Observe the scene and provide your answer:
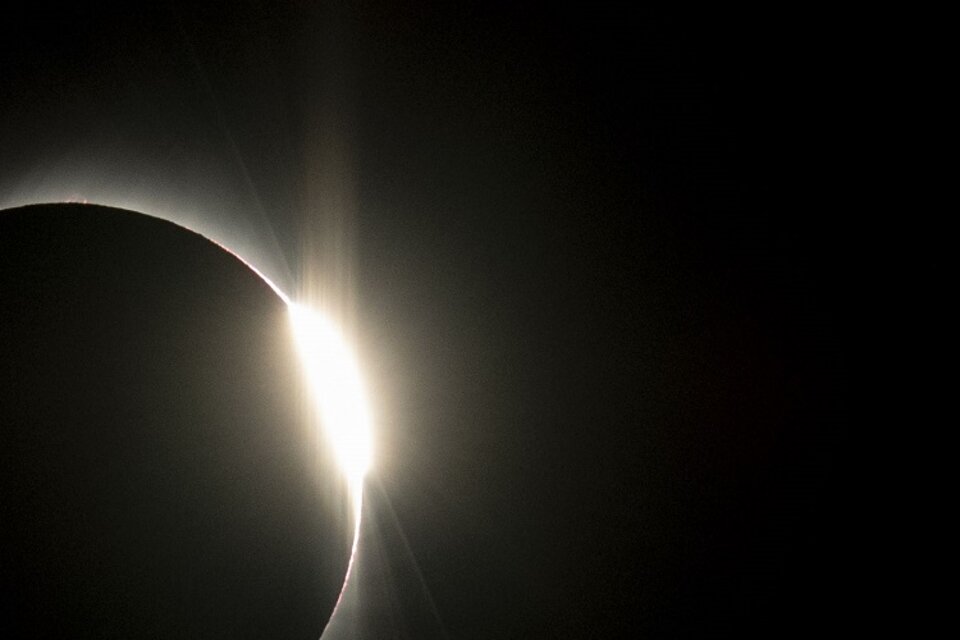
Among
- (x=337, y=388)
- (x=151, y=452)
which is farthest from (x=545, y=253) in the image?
(x=151, y=452)

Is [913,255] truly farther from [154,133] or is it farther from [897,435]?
[154,133]

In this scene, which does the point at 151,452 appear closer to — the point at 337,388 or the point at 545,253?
the point at 337,388

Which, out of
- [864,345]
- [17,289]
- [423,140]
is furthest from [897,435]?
[17,289]

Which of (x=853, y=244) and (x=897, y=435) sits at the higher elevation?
(x=853, y=244)
